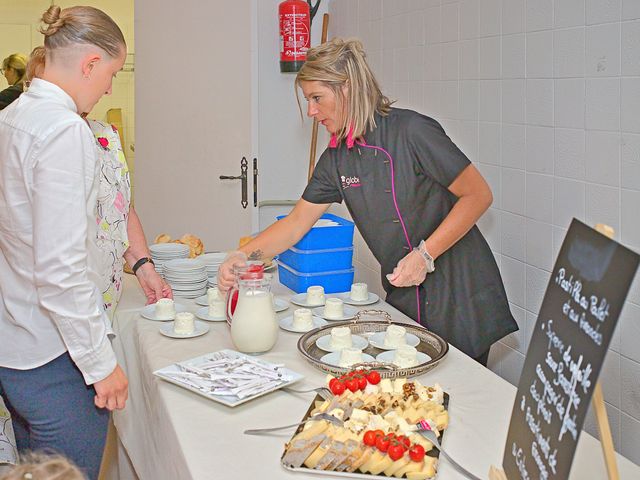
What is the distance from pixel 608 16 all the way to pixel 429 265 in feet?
2.84

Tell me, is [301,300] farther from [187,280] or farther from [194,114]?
[194,114]

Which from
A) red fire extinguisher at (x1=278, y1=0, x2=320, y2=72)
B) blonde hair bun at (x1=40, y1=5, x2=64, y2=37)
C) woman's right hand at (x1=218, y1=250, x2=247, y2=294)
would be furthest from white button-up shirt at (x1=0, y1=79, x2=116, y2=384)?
red fire extinguisher at (x1=278, y1=0, x2=320, y2=72)

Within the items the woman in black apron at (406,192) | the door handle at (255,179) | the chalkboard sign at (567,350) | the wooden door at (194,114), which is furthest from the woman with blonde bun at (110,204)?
the wooden door at (194,114)

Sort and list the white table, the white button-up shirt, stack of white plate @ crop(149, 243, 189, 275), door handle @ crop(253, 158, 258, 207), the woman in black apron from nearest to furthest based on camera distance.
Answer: the white table
the white button-up shirt
the woman in black apron
stack of white plate @ crop(149, 243, 189, 275)
door handle @ crop(253, 158, 258, 207)

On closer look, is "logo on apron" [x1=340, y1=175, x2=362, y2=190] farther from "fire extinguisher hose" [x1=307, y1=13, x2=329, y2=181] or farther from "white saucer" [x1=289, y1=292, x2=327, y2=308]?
"fire extinguisher hose" [x1=307, y1=13, x2=329, y2=181]

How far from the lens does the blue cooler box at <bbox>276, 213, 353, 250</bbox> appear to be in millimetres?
2703

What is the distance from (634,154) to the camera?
88.5 inches

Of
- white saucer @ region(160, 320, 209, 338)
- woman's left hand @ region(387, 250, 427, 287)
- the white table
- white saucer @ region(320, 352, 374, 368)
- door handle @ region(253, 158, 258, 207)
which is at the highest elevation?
door handle @ region(253, 158, 258, 207)

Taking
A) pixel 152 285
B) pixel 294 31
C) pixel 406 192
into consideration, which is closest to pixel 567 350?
pixel 406 192

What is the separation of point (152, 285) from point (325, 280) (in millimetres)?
567

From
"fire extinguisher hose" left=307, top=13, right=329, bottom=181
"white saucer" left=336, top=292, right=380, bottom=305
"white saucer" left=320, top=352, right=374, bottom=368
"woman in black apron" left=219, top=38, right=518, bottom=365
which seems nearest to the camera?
"white saucer" left=320, top=352, right=374, bottom=368

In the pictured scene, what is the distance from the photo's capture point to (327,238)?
2.73 meters

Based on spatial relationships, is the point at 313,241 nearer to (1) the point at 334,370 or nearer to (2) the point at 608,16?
(1) the point at 334,370

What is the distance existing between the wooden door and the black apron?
5.23 feet
